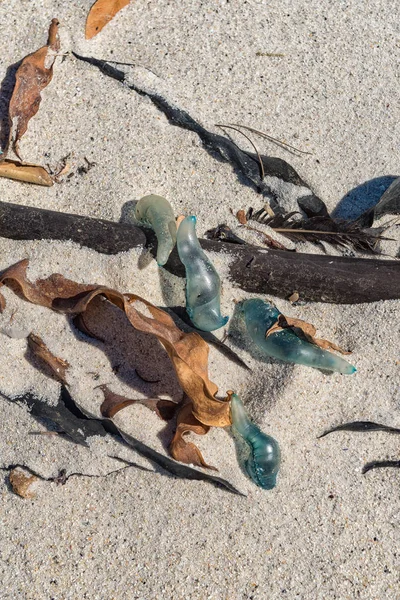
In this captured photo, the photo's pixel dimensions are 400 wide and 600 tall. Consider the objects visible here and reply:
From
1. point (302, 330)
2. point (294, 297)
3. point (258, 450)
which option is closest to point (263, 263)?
point (294, 297)

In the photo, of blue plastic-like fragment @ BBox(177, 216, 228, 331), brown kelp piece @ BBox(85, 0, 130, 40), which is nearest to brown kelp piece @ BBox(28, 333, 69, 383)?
blue plastic-like fragment @ BBox(177, 216, 228, 331)

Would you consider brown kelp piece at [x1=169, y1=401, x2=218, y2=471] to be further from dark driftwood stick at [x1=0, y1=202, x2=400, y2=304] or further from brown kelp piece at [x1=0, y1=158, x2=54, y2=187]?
brown kelp piece at [x1=0, y1=158, x2=54, y2=187]

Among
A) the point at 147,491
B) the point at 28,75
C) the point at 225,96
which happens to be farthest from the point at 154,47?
the point at 147,491

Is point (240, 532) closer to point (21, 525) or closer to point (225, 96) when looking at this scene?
point (21, 525)

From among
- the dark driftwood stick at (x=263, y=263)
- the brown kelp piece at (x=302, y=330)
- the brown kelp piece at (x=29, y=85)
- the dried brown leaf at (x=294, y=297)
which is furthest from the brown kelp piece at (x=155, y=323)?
the brown kelp piece at (x=29, y=85)

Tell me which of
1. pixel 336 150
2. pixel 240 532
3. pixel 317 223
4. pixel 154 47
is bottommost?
pixel 240 532

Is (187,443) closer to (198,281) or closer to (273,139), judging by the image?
(198,281)
